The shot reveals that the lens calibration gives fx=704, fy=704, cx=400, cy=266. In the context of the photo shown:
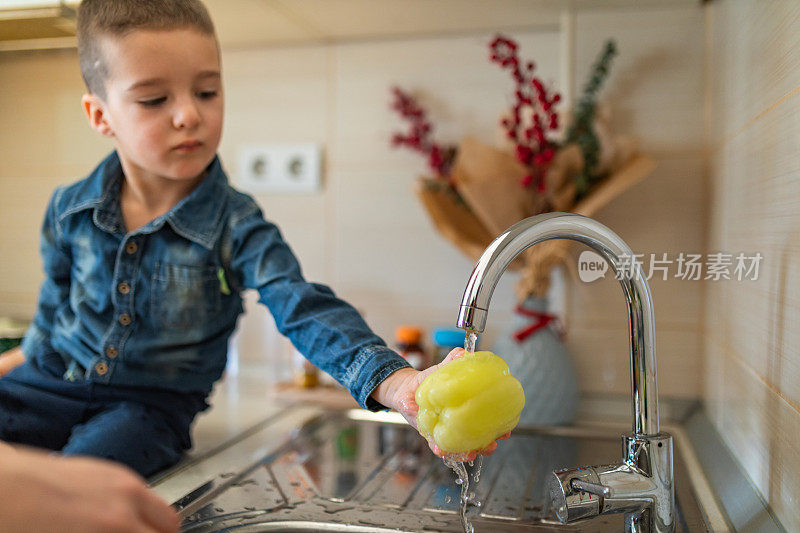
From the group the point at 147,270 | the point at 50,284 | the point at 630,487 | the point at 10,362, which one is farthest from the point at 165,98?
the point at 630,487

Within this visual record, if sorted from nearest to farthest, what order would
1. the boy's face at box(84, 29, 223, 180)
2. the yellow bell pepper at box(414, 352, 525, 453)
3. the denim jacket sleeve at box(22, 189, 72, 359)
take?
the yellow bell pepper at box(414, 352, 525, 453)
the boy's face at box(84, 29, 223, 180)
the denim jacket sleeve at box(22, 189, 72, 359)

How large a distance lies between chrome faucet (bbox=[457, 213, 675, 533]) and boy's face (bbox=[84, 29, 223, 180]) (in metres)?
0.45

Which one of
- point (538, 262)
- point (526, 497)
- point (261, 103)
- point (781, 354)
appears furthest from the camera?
point (261, 103)

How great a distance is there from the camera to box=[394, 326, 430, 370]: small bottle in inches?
47.2

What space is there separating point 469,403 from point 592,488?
0.65 ft

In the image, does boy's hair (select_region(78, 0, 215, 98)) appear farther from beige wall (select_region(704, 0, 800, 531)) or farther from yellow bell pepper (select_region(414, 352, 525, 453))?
beige wall (select_region(704, 0, 800, 531))

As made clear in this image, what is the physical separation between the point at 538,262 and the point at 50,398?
715 mm

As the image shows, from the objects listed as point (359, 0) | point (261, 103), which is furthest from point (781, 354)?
point (261, 103)

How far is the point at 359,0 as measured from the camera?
43.8 inches

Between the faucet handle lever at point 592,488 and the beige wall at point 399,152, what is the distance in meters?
0.56

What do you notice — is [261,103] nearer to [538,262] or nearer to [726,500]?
[538,262]

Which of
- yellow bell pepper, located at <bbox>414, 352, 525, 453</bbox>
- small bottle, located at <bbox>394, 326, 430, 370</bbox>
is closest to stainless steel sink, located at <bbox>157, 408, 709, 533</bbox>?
small bottle, located at <bbox>394, 326, 430, 370</bbox>

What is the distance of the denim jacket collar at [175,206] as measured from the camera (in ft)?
2.96

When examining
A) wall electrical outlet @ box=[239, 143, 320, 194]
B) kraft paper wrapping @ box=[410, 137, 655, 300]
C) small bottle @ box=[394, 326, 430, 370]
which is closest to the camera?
kraft paper wrapping @ box=[410, 137, 655, 300]
